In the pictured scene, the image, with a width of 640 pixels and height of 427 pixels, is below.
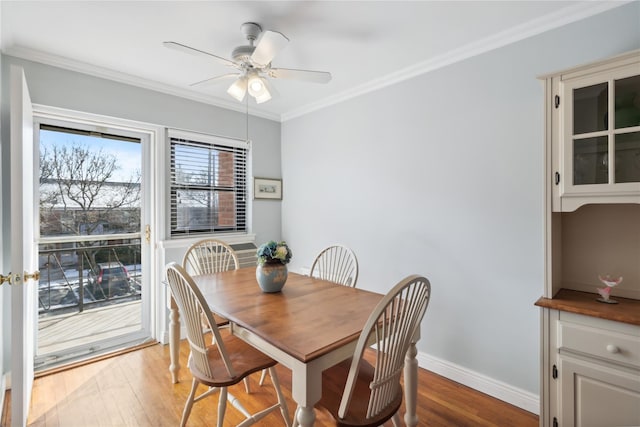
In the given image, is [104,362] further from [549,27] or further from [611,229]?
[549,27]

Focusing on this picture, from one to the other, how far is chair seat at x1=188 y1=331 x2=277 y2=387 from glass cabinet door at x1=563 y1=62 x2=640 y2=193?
184cm

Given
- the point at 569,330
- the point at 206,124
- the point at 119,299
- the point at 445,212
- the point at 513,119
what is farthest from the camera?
the point at 206,124

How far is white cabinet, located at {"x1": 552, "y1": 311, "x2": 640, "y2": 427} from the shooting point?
1.32m

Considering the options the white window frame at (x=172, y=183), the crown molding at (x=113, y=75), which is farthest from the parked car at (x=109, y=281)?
the crown molding at (x=113, y=75)

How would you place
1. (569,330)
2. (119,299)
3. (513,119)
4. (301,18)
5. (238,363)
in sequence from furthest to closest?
(119,299) < (513,119) < (301,18) < (238,363) < (569,330)

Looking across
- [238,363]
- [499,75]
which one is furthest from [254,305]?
[499,75]

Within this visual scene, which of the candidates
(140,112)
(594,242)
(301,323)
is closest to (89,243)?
(140,112)

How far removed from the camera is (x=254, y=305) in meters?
1.65

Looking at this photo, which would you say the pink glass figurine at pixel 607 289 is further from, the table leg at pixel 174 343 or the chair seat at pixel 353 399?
the table leg at pixel 174 343

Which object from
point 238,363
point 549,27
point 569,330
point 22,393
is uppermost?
point 549,27

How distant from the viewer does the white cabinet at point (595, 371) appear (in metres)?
1.32

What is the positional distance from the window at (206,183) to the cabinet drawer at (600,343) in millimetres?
3028

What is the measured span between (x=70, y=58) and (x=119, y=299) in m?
2.08

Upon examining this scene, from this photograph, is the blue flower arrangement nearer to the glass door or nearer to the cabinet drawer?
the cabinet drawer
